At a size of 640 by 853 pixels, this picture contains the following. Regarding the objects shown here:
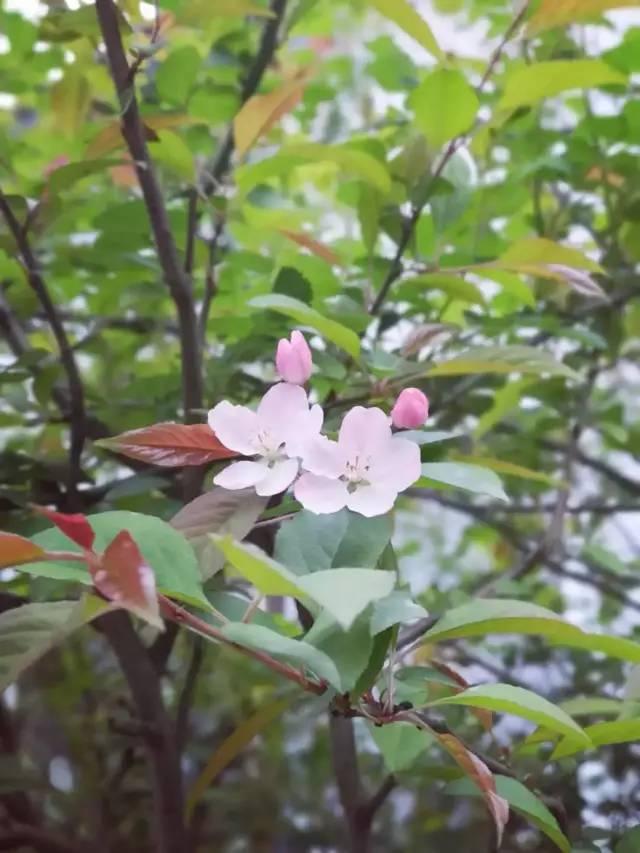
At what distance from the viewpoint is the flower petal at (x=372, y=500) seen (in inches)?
12.5

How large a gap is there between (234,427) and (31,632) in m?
0.10

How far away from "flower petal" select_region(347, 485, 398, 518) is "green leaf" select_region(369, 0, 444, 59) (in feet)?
0.96

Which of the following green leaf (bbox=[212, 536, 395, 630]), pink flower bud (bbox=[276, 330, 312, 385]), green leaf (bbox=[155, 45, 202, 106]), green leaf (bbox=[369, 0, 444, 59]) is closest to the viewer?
green leaf (bbox=[212, 536, 395, 630])

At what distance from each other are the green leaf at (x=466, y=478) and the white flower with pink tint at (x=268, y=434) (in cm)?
4

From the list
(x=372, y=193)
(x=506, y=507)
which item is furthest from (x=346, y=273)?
(x=506, y=507)

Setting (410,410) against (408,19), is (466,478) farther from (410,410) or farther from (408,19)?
(408,19)

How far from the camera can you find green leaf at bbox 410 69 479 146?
1.67 ft

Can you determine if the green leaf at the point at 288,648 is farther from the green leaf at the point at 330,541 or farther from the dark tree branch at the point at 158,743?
the dark tree branch at the point at 158,743

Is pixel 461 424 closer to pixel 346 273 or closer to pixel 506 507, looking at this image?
pixel 506 507

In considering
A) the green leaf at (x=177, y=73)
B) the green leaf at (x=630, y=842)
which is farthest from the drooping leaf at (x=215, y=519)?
the green leaf at (x=177, y=73)

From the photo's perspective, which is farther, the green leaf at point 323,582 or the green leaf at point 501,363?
the green leaf at point 501,363

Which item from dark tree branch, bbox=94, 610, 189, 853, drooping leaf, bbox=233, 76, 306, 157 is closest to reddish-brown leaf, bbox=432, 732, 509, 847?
dark tree branch, bbox=94, 610, 189, 853

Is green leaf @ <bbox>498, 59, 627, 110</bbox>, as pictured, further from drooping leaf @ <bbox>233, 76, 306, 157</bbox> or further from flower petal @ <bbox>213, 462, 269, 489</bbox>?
flower petal @ <bbox>213, 462, 269, 489</bbox>

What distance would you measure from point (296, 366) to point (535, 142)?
0.46m
